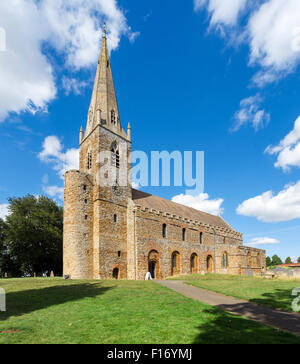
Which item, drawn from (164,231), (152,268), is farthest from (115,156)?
(152,268)

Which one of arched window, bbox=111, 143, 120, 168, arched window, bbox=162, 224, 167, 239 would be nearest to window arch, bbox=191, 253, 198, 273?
arched window, bbox=162, 224, 167, 239

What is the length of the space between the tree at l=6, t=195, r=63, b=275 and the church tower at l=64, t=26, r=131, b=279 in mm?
12533

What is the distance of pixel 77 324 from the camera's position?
21.8 ft

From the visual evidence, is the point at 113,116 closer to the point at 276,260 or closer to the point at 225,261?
the point at 225,261

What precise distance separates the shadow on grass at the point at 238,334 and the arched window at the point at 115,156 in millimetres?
21540

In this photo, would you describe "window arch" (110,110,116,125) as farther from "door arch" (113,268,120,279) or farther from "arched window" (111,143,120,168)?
"door arch" (113,268,120,279)

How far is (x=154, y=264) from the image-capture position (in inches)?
1038

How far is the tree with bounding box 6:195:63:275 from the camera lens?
32500mm

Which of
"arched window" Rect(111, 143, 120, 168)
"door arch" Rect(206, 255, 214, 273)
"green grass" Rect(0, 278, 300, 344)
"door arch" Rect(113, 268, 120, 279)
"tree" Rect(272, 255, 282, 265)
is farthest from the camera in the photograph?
"tree" Rect(272, 255, 282, 265)

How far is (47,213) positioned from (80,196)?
15.0 meters

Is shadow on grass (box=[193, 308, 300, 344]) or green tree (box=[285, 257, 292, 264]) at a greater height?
shadow on grass (box=[193, 308, 300, 344])
